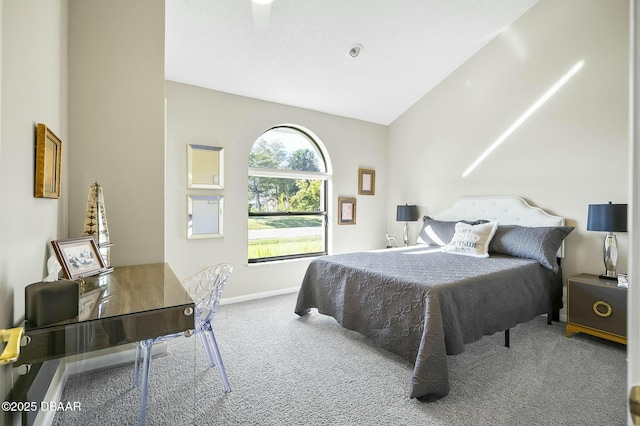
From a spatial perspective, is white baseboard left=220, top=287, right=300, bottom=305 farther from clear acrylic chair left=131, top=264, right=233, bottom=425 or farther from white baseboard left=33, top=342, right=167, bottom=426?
white baseboard left=33, top=342, right=167, bottom=426

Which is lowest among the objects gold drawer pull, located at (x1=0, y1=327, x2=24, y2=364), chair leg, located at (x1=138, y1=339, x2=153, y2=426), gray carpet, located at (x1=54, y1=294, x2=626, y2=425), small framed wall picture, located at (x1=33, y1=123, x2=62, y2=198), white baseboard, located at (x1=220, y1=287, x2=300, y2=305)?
gray carpet, located at (x1=54, y1=294, x2=626, y2=425)

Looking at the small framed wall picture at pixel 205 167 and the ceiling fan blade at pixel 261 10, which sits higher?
the ceiling fan blade at pixel 261 10

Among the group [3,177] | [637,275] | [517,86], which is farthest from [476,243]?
[3,177]

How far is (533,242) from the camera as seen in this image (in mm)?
3111

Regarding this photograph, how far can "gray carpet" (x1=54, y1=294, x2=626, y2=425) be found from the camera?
1.64m

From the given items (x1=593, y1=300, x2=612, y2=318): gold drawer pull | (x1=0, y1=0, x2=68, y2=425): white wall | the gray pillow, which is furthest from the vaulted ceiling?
(x1=593, y1=300, x2=612, y2=318): gold drawer pull

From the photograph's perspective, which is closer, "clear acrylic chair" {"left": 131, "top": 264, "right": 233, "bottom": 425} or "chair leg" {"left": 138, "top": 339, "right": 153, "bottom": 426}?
"chair leg" {"left": 138, "top": 339, "right": 153, "bottom": 426}

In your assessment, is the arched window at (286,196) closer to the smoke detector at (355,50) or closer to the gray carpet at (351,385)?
the smoke detector at (355,50)

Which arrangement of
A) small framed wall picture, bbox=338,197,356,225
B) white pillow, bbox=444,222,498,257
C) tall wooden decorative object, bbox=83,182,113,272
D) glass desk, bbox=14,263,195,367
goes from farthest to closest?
small framed wall picture, bbox=338,197,356,225
white pillow, bbox=444,222,498,257
tall wooden decorative object, bbox=83,182,113,272
glass desk, bbox=14,263,195,367

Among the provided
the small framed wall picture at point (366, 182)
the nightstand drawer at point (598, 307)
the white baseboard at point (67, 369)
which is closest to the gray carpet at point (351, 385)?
the white baseboard at point (67, 369)

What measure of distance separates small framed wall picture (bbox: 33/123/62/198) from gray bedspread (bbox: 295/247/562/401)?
6.98 ft

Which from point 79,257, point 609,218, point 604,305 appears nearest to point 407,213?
point 609,218

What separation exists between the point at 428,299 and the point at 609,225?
6.23 feet

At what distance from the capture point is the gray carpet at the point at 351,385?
164 cm
